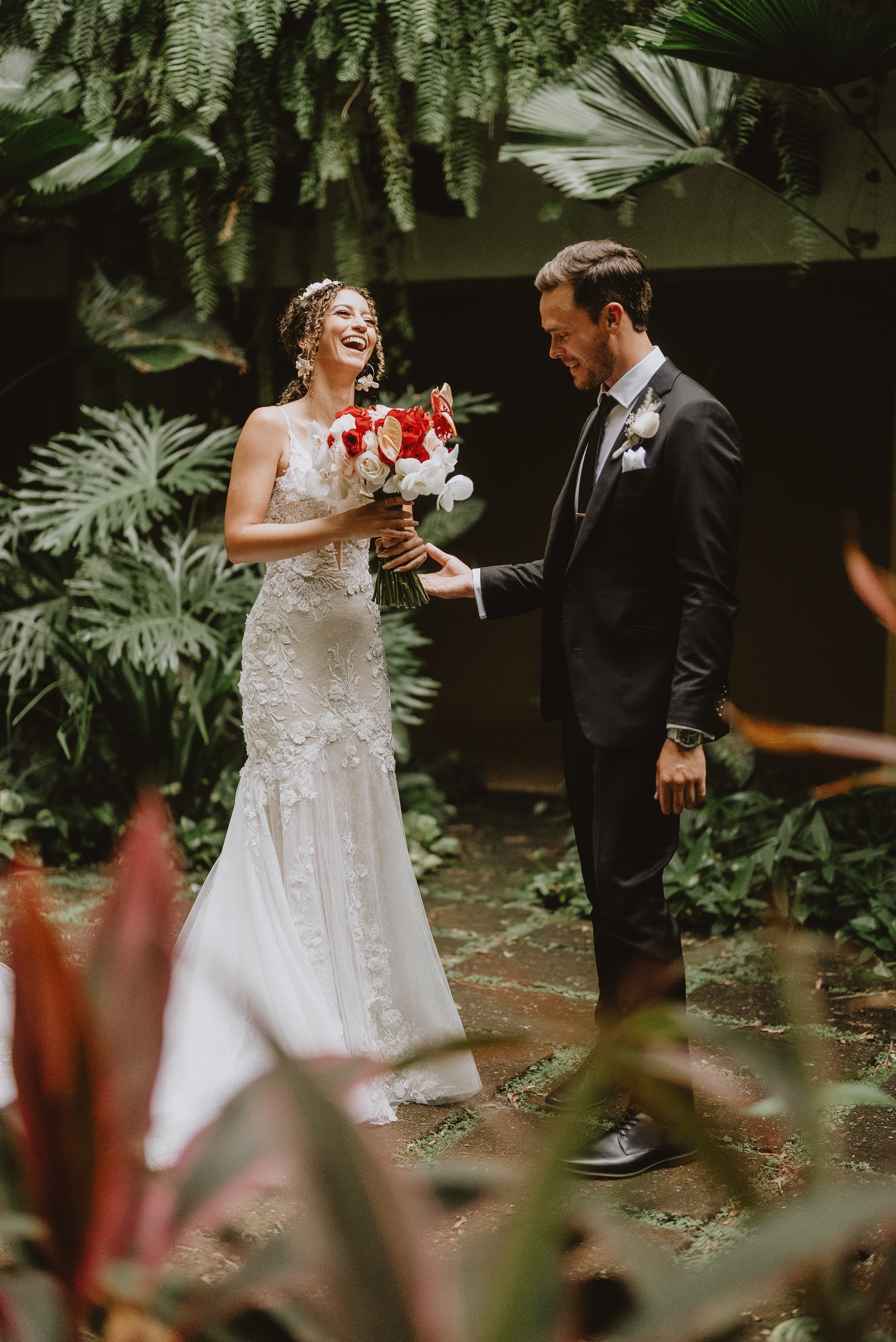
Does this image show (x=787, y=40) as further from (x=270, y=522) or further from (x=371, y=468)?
(x=270, y=522)

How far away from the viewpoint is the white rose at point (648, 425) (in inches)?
98.9

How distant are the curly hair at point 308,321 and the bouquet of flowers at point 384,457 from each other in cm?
25

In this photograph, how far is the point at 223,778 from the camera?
17.0ft

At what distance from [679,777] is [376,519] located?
94cm

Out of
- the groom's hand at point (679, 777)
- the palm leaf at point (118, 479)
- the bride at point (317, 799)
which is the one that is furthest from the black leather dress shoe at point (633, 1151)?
the palm leaf at point (118, 479)

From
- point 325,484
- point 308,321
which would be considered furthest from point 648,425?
point 308,321

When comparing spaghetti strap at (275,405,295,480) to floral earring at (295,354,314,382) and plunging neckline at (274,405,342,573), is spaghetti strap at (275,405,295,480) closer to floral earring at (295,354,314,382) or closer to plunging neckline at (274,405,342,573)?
plunging neckline at (274,405,342,573)

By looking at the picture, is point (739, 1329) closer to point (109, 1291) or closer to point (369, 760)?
point (109, 1291)

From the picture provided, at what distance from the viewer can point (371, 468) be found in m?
2.75

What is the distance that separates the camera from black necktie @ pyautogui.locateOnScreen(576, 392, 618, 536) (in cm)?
274

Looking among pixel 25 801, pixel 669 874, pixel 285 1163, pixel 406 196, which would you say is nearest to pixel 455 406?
pixel 406 196

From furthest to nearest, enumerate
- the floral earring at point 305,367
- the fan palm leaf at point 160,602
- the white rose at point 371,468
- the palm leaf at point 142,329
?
1. the palm leaf at point 142,329
2. the fan palm leaf at point 160,602
3. the floral earring at point 305,367
4. the white rose at point 371,468

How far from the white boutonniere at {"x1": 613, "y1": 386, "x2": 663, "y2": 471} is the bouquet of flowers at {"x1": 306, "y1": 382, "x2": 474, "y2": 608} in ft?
1.34

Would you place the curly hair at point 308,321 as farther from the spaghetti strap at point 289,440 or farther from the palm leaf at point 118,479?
the palm leaf at point 118,479
